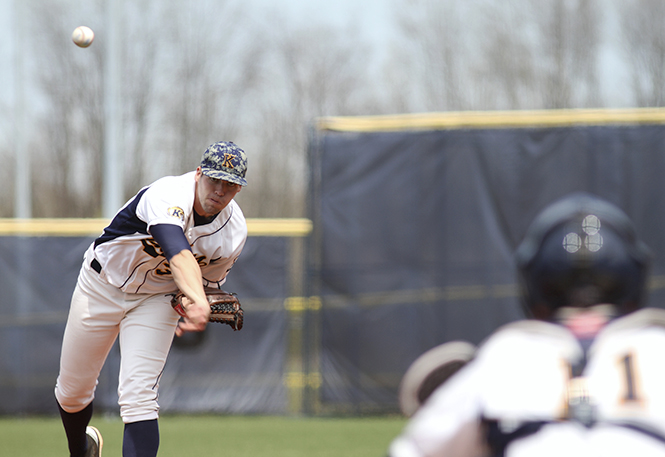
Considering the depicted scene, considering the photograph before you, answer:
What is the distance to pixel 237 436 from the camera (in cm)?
675

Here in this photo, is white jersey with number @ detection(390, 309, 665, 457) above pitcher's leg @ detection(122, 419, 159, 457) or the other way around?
above

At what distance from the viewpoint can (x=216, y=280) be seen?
4.30 meters

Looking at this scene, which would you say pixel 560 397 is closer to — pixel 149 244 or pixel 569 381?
pixel 569 381

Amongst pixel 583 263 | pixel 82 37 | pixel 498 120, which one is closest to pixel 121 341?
pixel 583 263

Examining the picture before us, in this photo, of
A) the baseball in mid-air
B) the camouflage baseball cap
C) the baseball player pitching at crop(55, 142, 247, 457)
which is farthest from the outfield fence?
the camouflage baseball cap

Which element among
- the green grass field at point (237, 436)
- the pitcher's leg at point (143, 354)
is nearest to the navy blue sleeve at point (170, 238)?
the pitcher's leg at point (143, 354)

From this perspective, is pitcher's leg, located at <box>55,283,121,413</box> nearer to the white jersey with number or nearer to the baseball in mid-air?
the baseball in mid-air

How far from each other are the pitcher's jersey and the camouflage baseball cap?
21cm

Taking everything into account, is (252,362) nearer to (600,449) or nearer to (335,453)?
(335,453)

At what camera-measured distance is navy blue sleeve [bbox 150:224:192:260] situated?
3.54m

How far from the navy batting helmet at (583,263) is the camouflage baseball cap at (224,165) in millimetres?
2311

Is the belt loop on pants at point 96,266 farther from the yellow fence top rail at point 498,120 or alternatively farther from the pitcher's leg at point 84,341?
the yellow fence top rail at point 498,120

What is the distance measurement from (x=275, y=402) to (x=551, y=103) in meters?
11.9

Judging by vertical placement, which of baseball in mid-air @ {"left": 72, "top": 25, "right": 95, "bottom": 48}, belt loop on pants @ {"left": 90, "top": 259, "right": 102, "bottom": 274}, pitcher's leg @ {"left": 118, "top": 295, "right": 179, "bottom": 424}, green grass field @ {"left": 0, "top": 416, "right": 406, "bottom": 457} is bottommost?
green grass field @ {"left": 0, "top": 416, "right": 406, "bottom": 457}
